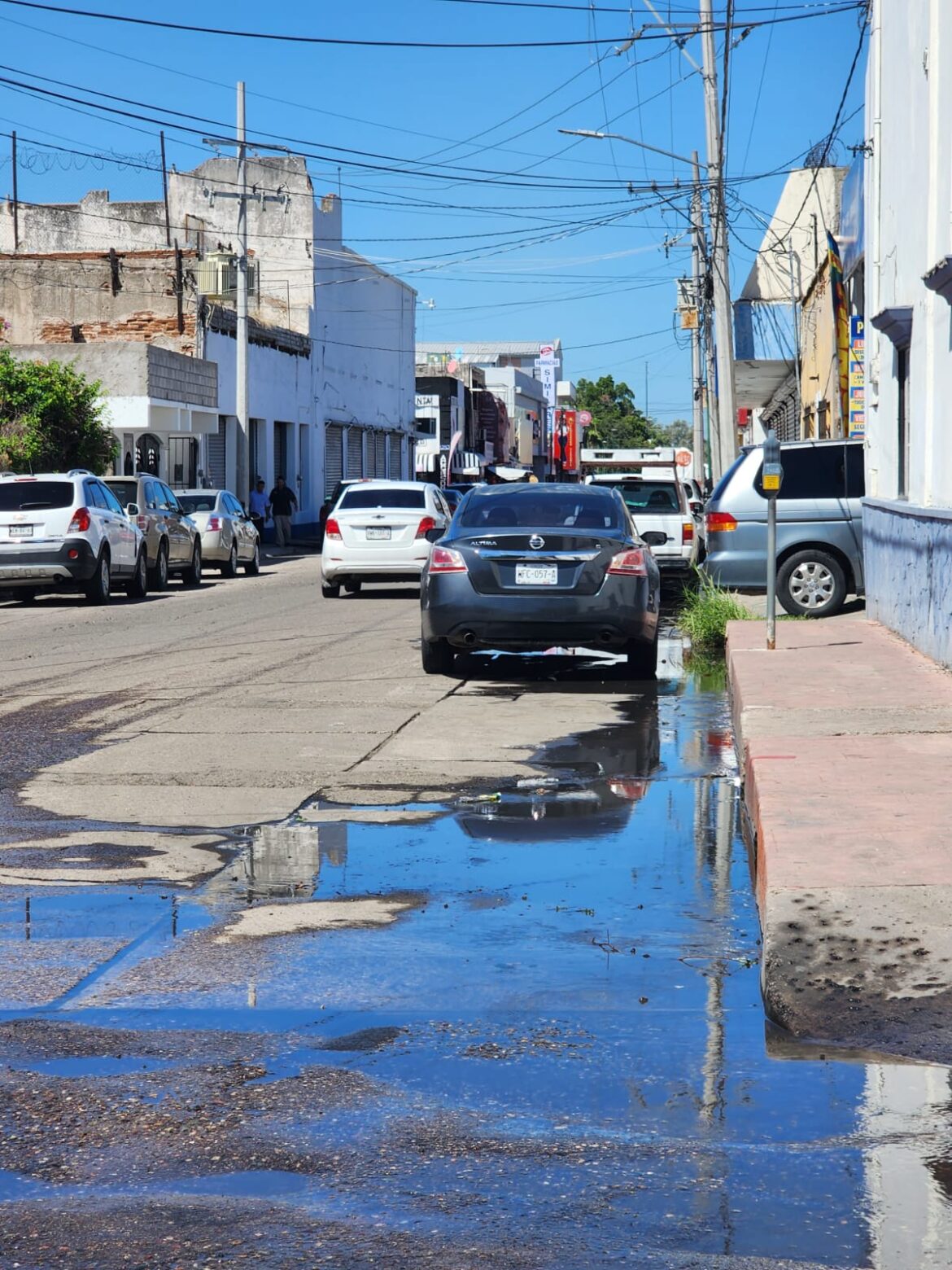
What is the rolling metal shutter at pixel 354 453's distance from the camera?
67188mm

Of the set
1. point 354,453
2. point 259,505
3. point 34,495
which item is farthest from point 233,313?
point 34,495

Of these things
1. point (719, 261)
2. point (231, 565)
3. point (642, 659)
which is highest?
point (719, 261)

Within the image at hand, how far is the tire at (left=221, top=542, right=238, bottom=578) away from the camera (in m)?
30.8

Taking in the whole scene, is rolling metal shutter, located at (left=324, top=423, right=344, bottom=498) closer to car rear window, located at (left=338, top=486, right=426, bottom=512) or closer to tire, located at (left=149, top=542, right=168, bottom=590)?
tire, located at (left=149, top=542, right=168, bottom=590)

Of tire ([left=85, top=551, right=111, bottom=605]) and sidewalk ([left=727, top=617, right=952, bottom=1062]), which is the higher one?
tire ([left=85, top=551, right=111, bottom=605])

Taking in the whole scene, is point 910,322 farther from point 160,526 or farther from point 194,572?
point 194,572

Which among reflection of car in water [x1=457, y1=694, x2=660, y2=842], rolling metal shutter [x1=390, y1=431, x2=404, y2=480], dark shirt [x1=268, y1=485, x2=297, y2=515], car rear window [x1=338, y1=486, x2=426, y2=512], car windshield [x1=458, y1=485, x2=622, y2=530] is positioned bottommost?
reflection of car in water [x1=457, y1=694, x2=660, y2=842]

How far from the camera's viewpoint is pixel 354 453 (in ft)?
224

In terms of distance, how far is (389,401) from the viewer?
74.4 m

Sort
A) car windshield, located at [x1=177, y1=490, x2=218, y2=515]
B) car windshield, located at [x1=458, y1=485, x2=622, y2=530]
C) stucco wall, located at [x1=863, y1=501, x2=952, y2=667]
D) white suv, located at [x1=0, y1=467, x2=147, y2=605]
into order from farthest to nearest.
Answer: car windshield, located at [x1=177, y1=490, x2=218, y2=515] → white suv, located at [x1=0, y1=467, x2=147, y2=605] → car windshield, located at [x1=458, y1=485, x2=622, y2=530] → stucco wall, located at [x1=863, y1=501, x2=952, y2=667]

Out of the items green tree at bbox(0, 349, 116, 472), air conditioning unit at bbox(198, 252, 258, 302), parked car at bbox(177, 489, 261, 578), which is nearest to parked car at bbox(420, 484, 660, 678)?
parked car at bbox(177, 489, 261, 578)

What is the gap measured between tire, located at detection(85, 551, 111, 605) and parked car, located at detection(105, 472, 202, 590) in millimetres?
2014

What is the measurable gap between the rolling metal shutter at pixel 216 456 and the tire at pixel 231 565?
16828 mm

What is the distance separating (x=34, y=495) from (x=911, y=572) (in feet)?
43.1
